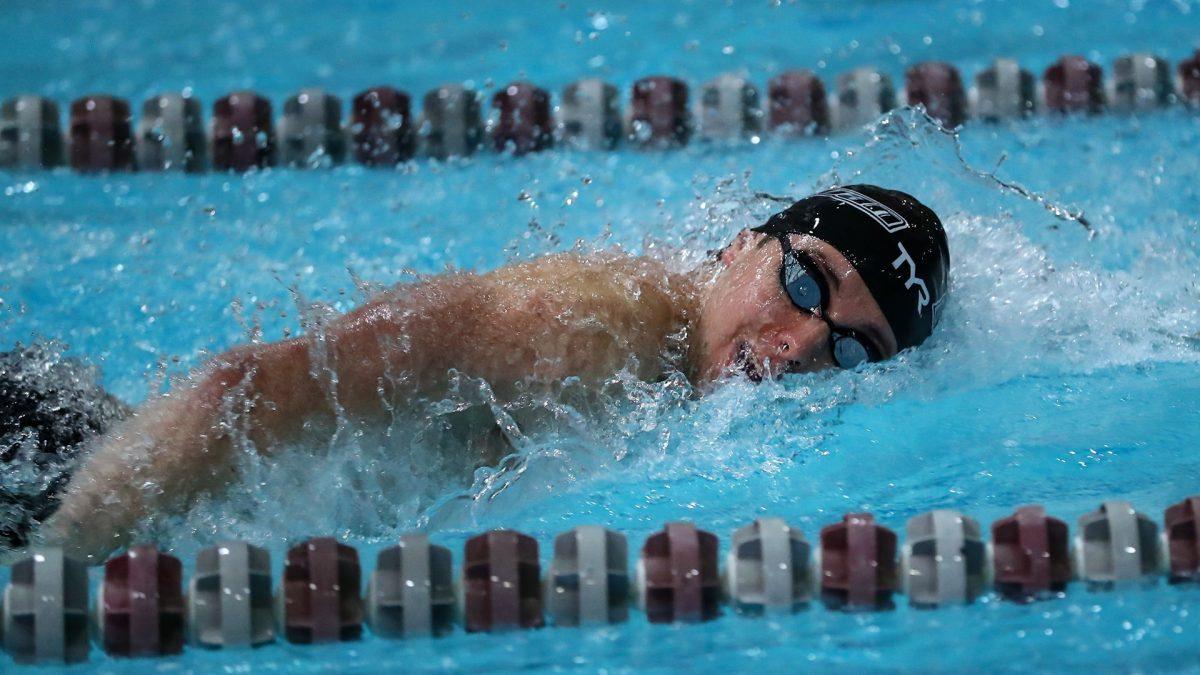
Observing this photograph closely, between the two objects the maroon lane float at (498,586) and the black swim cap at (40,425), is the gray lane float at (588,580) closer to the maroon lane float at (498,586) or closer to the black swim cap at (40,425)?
the maroon lane float at (498,586)

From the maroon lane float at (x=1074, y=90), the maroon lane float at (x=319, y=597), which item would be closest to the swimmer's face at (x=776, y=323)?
the maroon lane float at (x=319, y=597)

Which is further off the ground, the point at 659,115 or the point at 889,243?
the point at 659,115

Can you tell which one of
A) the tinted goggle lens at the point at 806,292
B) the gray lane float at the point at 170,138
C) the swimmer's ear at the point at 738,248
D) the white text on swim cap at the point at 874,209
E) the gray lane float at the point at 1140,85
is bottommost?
the tinted goggle lens at the point at 806,292

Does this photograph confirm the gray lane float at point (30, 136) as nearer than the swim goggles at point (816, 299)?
No

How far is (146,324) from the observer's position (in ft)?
11.2

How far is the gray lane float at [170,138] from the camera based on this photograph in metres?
4.11

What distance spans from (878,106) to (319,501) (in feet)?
8.80

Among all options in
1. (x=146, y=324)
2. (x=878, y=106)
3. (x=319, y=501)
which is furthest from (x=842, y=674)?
(x=878, y=106)

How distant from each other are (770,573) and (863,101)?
264 centimetres

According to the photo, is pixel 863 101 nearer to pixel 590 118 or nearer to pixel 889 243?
pixel 590 118

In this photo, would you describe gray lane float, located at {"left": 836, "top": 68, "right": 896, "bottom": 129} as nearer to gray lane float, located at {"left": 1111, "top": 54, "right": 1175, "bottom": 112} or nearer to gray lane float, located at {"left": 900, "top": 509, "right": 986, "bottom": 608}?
gray lane float, located at {"left": 1111, "top": 54, "right": 1175, "bottom": 112}

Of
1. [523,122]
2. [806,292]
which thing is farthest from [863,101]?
[806,292]

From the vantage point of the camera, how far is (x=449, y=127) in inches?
167

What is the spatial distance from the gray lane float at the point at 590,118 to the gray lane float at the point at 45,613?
8.74ft
